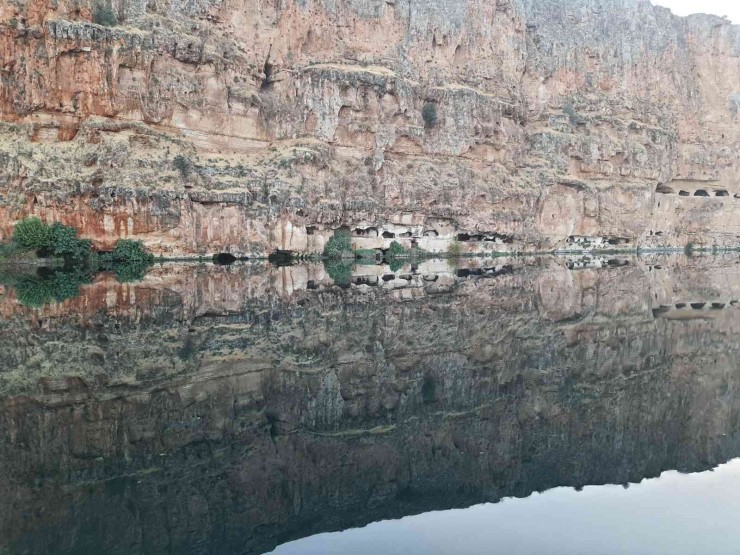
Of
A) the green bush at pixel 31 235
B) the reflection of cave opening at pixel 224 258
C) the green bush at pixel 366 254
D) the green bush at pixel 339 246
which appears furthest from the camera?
the green bush at pixel 366 254

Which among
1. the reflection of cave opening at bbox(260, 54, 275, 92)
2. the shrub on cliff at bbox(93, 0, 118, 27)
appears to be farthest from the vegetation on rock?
the reflection of cave opening at bbox(260, 54, 275, 92)

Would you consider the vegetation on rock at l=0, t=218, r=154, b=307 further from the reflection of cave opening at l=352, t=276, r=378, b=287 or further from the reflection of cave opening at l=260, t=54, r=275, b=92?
the reflection of cave opening at l=260, t=54, r=275, b=92

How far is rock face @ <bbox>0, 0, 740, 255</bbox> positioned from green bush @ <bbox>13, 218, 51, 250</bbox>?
1.91 meters

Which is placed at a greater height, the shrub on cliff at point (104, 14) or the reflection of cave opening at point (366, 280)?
the shrub on cliff at point (104, 14)

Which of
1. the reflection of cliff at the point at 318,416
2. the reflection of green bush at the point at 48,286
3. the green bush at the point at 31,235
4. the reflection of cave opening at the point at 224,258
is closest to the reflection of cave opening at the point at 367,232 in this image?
the reflection of cave opening at the point at 224,258

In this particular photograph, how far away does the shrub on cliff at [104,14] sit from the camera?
4688cm

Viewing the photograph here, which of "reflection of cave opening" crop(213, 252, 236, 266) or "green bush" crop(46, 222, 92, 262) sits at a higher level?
"green bush" crop(46, 222, 92, 262)

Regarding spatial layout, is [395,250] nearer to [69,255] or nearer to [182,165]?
[182,165]

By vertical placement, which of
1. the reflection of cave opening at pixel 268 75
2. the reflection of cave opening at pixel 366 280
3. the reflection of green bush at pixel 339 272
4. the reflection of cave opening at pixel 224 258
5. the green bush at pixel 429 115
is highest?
the reflection of cave opening at pixel 268 75

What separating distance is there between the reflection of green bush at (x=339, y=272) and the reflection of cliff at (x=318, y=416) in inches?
455

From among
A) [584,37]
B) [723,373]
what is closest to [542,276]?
[723,373]

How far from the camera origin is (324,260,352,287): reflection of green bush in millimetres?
33969

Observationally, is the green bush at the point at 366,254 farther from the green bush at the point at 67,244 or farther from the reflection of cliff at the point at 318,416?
the reflection of cliff at the point at 318,416

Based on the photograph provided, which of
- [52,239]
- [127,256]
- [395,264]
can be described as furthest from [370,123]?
[52,239]
